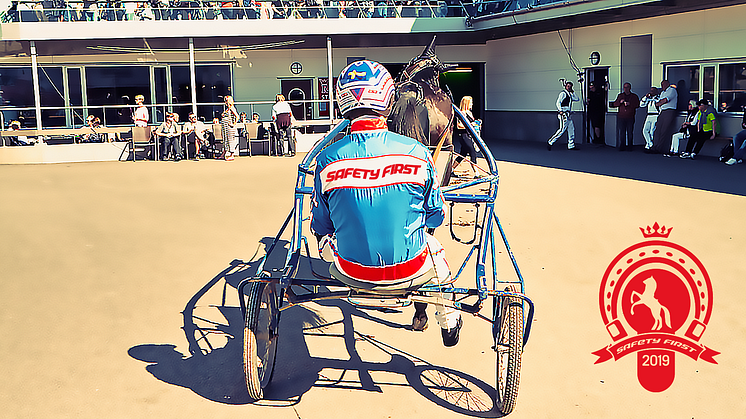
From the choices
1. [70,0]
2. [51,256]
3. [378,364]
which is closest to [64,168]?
[70,0]

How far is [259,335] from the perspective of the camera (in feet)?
11.5

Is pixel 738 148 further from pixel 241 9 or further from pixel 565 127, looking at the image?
pixel 241 9

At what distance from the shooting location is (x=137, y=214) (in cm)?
918

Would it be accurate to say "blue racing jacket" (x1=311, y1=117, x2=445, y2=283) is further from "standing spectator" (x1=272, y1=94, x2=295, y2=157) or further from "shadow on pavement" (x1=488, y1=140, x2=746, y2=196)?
"standing spectator" (x1=272, y1=94, x2=295, y2=157)

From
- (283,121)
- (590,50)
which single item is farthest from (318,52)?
(590,50)

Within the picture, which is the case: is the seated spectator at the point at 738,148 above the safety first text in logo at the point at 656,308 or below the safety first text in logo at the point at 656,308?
above

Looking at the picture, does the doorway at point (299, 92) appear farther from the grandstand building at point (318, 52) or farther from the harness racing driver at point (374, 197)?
the harness racing driver at point (374, 197)

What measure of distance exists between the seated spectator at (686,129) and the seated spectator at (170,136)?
11391 millimetres

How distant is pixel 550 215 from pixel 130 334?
17.8ft

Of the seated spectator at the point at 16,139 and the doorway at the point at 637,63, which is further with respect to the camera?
the seated spectator at the point at 16,139

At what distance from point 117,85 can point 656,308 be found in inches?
781

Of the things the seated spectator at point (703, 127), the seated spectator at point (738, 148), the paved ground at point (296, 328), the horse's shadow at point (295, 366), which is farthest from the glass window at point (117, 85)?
the horse's shadow at point (295, 366)

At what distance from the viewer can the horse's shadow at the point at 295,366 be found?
3.65 metres

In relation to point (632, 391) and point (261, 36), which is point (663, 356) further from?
point (261, 36)
